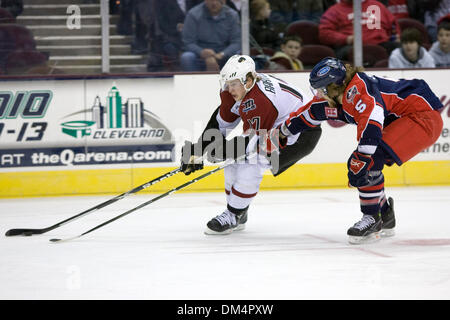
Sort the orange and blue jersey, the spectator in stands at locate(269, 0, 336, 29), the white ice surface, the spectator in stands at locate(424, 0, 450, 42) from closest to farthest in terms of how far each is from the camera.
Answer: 1. the white ice surface
2. the orange and blue jersey
3. the spectator in stands at locate(269, 0, 336, 29)
4. the spectator in stands at locate(424, 0, 450, 42)

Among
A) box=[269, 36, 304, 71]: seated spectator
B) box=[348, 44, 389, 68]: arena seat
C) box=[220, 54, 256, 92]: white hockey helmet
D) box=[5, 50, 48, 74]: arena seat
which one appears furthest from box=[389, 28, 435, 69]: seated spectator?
box=[5, 50, 48, 74]: arena seat

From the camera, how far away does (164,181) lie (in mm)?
6543

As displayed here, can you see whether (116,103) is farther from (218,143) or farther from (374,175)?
(374,175)

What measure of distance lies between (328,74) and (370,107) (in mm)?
262

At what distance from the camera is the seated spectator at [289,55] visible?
Answer: 6789 millimetres

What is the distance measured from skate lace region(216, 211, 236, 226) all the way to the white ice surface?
0.10 m

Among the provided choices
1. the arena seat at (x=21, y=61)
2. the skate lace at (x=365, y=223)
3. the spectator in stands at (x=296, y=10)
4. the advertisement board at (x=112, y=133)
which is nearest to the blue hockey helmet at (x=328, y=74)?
the skate lace at (x=365, y=223)

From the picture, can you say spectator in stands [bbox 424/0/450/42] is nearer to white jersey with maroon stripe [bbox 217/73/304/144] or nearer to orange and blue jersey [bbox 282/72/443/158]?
white jersey with maroon stripe [bbox 217/73/304/144]

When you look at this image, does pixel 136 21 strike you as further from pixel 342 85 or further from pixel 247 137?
pixel 342 85

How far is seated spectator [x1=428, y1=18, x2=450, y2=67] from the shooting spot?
695 centimetres

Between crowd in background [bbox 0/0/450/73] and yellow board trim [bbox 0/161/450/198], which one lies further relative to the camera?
crowd in background [bbox 0/0/450/73]

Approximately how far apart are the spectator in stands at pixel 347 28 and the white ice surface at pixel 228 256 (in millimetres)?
1669

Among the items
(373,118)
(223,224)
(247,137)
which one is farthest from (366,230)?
(247,137)
